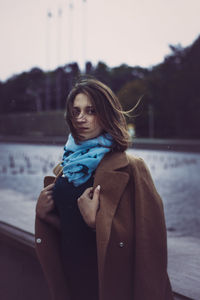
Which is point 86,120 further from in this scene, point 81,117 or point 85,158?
point 85,158

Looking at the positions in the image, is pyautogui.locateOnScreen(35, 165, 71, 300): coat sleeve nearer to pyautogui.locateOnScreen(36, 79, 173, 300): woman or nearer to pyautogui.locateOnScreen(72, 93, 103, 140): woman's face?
pyautogui.locateOnScreen(36, 79, 173, 300): woman

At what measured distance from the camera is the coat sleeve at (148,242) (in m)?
1.61

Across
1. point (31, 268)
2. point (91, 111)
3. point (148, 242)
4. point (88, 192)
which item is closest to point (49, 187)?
point (88, 192)

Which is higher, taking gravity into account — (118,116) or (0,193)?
(118,116)

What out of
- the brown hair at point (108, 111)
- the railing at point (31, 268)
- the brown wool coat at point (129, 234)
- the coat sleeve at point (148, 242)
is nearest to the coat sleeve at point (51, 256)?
the brown wool coat at point (129, 234)

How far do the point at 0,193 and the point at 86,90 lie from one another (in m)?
5.70

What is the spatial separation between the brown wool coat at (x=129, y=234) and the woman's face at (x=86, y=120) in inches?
5.8

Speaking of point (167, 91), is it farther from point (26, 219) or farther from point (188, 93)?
point (26, 219)

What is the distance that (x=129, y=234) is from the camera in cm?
163

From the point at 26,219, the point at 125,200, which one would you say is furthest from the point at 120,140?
the point at 26,219

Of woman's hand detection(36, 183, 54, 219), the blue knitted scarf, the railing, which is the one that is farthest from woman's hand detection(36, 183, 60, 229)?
the railing

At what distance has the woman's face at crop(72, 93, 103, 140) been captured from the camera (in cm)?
173

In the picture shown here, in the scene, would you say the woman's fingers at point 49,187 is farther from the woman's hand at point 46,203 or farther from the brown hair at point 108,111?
the brown hair at point 108,111

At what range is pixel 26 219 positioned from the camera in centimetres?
454
